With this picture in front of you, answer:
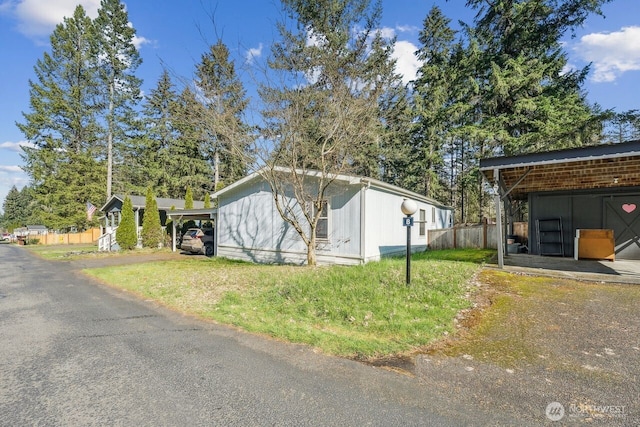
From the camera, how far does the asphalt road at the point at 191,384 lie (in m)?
2.46

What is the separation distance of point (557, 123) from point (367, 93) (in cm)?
1328

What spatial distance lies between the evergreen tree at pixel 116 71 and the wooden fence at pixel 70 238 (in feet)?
14.8

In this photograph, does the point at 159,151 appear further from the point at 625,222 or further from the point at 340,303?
the point at 625,222

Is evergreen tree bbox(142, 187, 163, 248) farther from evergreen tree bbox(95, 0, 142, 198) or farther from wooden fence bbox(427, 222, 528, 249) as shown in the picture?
wooden fence bbox(427, 222, 528, 249)

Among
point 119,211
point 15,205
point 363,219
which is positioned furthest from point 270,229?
point 15,205

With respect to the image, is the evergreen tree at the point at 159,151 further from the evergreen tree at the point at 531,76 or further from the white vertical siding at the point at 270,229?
the evergreen tree at the point at 531,76

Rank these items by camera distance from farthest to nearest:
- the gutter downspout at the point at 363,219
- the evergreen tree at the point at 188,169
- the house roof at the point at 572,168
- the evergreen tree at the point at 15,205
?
the evergreen tree at the point at 15,205 < the evergreen tree at the point at 188,169 < the gutter downspout at the point at 363,219 < the house roof at the point at 572,168

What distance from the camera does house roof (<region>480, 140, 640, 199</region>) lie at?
6320 mm

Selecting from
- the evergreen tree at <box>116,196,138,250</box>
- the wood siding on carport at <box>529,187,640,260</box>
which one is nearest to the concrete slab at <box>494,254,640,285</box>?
the wood siding on carport at <box>529,187,640,260</box>

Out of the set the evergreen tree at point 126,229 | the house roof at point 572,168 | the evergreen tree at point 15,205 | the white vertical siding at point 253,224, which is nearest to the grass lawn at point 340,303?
the house roof at point 572,168

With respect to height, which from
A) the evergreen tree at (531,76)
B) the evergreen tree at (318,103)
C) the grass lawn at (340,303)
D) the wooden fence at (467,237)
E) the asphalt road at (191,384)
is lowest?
the asphalt road at (191,384)

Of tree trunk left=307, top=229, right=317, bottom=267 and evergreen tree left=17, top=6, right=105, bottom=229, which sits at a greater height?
evergreen tree left=17, top=6, right=105, bottom=229

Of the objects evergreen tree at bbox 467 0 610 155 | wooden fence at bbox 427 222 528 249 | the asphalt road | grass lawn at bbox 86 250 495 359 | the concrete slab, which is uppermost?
evergreen tree at bbox 467 0 610 155

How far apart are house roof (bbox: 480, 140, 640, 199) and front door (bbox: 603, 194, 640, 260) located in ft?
1.67
